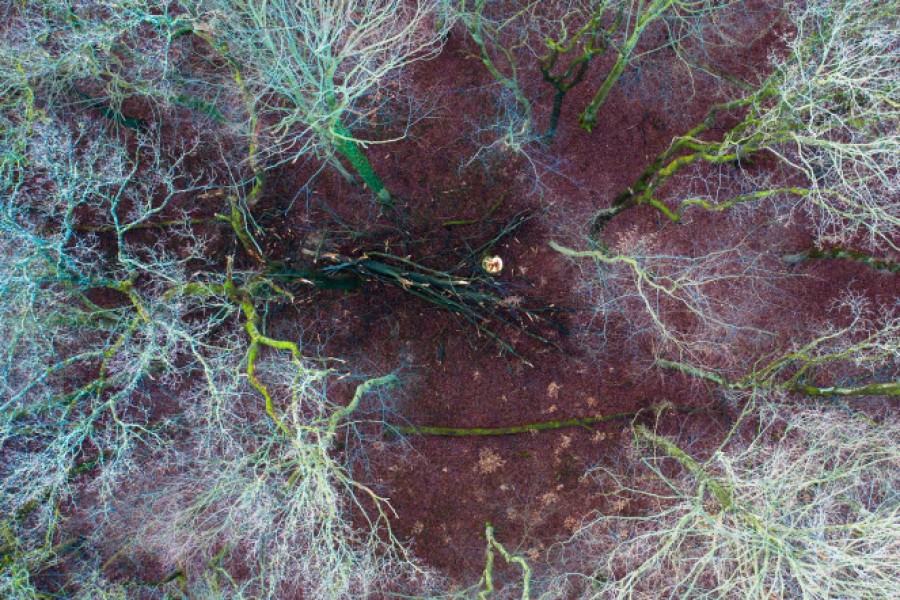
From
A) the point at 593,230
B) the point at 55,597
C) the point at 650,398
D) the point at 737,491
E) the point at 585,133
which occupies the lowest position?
the point at 55,597

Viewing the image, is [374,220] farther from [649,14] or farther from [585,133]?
[649,14]

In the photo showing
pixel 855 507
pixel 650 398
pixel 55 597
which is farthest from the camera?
pixel 650 398

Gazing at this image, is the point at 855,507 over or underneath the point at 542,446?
over

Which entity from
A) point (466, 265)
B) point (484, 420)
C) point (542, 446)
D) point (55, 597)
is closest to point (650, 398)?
point (542, 446)

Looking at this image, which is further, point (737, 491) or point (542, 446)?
point (542, 446)

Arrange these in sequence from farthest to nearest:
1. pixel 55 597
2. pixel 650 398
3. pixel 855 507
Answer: pixel 650 398
pixel 55 597
pixel 855 507

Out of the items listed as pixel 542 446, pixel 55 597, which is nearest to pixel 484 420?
pixel 542 446

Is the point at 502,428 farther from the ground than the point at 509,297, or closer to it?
closer to it

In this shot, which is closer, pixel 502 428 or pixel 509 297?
pixel 509 297

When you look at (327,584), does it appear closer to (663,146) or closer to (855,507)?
(855,507)
